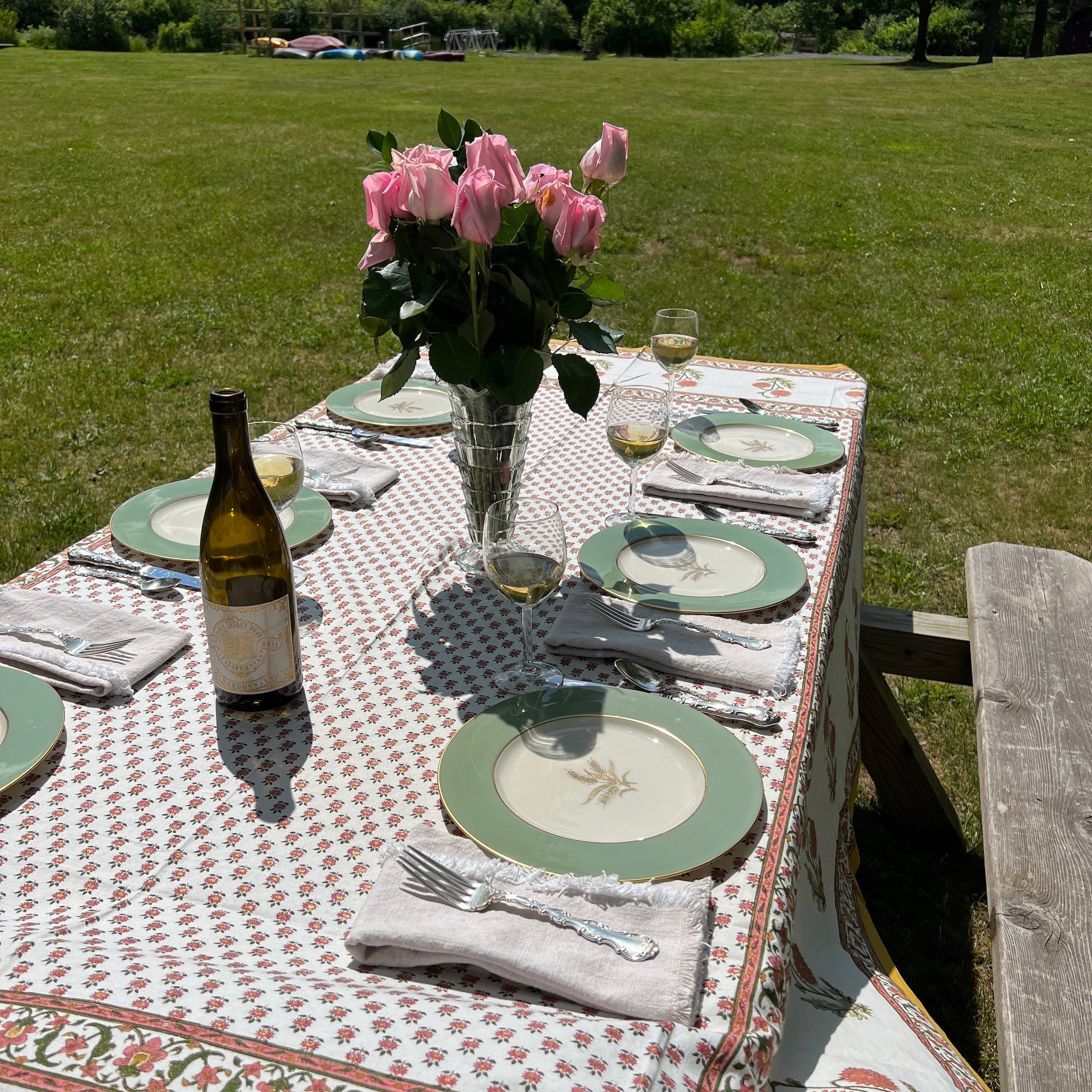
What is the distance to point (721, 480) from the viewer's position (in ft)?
7.32

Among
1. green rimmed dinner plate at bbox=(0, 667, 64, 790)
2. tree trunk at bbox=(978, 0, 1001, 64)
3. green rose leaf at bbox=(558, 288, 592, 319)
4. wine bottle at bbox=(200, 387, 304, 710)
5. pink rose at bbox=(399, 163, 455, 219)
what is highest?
tree trunk at bbox=(978, 0, 1001, 64)

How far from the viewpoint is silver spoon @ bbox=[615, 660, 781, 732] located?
1451 millimetres

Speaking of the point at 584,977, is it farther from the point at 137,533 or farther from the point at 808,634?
the point at 137,533

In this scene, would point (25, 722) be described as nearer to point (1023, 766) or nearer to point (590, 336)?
point (590, 336)

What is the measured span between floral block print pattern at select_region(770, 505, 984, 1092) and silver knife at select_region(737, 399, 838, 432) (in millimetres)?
903

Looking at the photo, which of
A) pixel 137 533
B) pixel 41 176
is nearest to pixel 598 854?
pixel 137 533

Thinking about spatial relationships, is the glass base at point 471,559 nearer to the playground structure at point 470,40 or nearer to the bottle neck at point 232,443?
Answer: the bottle neck at point 232,443

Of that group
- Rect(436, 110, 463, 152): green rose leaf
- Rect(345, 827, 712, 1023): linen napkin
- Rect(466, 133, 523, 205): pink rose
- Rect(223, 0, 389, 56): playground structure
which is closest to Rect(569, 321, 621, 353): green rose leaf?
Rect(466, 133, 523, 205): pink rose

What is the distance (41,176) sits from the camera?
11.8m

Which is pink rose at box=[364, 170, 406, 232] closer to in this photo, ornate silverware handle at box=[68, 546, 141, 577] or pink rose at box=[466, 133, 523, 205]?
pink rose at box=[466, 133, 523, 205]

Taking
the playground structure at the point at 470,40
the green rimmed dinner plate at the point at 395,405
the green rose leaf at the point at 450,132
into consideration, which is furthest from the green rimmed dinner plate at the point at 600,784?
the playground structure at the point at 470,40

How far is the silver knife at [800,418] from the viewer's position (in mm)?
2619

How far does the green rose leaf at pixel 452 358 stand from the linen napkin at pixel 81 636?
60 cm

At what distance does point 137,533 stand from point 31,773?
2.29ft
